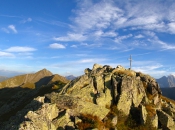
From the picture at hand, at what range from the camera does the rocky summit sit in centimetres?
2954

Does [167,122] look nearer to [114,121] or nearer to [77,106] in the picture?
[114,121]

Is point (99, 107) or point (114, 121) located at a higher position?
point (99, 107)

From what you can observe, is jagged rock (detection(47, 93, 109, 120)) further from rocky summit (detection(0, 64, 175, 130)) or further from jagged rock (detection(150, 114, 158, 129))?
jagged rock (detection(150, 114, 158, 129))

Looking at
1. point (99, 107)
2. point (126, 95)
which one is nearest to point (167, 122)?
point (126, 95)

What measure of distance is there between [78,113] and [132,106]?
43.4ft

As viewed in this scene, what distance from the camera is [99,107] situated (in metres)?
35.5

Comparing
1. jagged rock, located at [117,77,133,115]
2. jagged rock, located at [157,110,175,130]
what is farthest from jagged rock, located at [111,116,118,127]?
jagged rock, located at [157,110,175,130]

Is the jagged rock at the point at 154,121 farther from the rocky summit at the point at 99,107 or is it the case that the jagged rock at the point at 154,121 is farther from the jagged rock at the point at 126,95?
the jagged rock at the point at 126,95

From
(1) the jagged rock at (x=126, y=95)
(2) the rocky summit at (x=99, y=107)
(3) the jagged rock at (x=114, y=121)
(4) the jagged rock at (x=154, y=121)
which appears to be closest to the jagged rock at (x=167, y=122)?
(2) the rocky summit at (x=99, y=107)

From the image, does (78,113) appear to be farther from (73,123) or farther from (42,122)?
(42,122)

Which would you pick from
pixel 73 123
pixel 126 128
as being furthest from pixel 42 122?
pixel 126 128

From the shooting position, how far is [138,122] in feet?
123

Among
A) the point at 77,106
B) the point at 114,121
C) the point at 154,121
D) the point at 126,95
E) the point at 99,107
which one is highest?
the point at 126,95

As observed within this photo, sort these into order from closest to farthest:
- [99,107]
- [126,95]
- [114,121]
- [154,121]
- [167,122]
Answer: [114,121] → [99,107] → [154,121] → [167,122] → [126,95]
